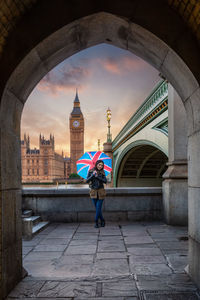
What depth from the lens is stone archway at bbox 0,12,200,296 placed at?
270cm

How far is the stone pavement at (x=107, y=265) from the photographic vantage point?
2686 millimetres

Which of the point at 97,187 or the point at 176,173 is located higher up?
the point at 176,173

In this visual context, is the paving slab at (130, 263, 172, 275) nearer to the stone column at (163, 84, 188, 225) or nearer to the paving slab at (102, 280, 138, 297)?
the paving slab at (102, 280, 138, 297)

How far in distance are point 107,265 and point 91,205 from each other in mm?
3211

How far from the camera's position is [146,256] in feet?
12.7

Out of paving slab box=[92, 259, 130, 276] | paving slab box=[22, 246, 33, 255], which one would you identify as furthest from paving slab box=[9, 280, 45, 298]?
paving slab box=[22, 246, 33, 255]

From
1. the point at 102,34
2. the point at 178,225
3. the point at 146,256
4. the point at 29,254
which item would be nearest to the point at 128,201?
the point at 178,225

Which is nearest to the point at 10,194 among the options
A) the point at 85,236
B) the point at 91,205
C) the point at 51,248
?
the point at 51,248

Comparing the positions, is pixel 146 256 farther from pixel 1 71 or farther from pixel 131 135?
A: pixel 131 135

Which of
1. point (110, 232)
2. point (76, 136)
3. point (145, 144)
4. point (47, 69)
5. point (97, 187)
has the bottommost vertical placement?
point (110, 232)

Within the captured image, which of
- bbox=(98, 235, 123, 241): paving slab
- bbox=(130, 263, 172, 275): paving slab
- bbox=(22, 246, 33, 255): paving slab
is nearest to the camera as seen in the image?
bbox=(130, 263, 172, 275): paving slab

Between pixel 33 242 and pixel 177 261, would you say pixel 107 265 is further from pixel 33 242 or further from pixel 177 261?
pixel 33 242

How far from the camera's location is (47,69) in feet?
10.6

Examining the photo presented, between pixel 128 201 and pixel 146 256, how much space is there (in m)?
2.85
